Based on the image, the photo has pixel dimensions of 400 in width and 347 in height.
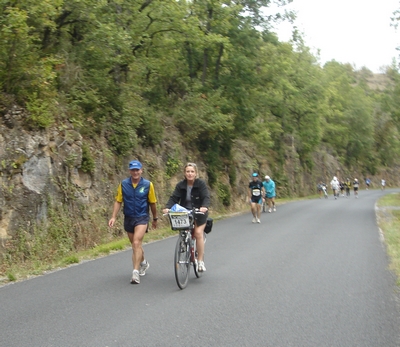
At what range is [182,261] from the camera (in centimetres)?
811

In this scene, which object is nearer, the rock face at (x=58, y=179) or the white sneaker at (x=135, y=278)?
the white sneaker at (x=135, y=278)

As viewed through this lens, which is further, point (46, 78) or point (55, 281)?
point (46, 78)

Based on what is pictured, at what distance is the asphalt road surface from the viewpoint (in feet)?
18.5

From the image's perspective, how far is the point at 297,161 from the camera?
5288 cm

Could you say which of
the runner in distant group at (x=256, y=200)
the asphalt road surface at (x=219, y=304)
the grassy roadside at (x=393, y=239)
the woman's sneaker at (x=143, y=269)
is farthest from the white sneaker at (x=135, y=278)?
the runner in distant group at (x=256, y=200)

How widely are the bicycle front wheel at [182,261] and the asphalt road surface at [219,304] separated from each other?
0.22 m

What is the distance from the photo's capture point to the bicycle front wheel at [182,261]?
7.85m

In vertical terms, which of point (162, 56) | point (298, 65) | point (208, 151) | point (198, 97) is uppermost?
point (298, 65)

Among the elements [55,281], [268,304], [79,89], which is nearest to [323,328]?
[268,304]

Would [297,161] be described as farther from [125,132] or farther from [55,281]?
[55,281]

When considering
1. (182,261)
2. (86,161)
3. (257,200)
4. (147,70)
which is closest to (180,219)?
(182,261)

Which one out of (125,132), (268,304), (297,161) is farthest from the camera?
(297,161)

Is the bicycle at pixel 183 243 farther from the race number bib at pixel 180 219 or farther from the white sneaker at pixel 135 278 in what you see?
the white sneaker at pixel 135 278

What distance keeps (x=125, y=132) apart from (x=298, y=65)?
31617mm
